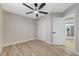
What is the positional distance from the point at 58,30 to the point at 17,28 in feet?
8.54

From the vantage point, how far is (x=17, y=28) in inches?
273

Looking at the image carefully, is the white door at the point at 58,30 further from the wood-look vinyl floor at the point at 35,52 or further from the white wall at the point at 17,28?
the white wall at the point at 17,28

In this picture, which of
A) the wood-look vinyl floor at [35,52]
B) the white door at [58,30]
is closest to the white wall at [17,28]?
the wood-look vinyl floor at [35,52]

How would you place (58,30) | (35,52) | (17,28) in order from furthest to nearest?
(17,28)
(58,30)
(35,52)

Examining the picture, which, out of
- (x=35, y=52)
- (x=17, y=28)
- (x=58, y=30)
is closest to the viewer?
(x=35, y=52)

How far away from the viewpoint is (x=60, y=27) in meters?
6.63

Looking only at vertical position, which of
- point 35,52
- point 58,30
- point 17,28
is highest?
point 17,28

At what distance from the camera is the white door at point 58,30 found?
21.3 feet

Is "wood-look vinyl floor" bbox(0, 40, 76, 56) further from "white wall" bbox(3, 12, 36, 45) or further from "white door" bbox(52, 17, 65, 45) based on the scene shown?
"white door" bbox(52, 17, 65, 45)

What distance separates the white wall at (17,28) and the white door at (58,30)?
2.28 m

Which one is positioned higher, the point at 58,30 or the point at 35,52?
the point at 58,30

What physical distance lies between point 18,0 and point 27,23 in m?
6.36

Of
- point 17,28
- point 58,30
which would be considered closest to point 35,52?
point 58,30

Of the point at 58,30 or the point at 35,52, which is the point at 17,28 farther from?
the point at 35,52
